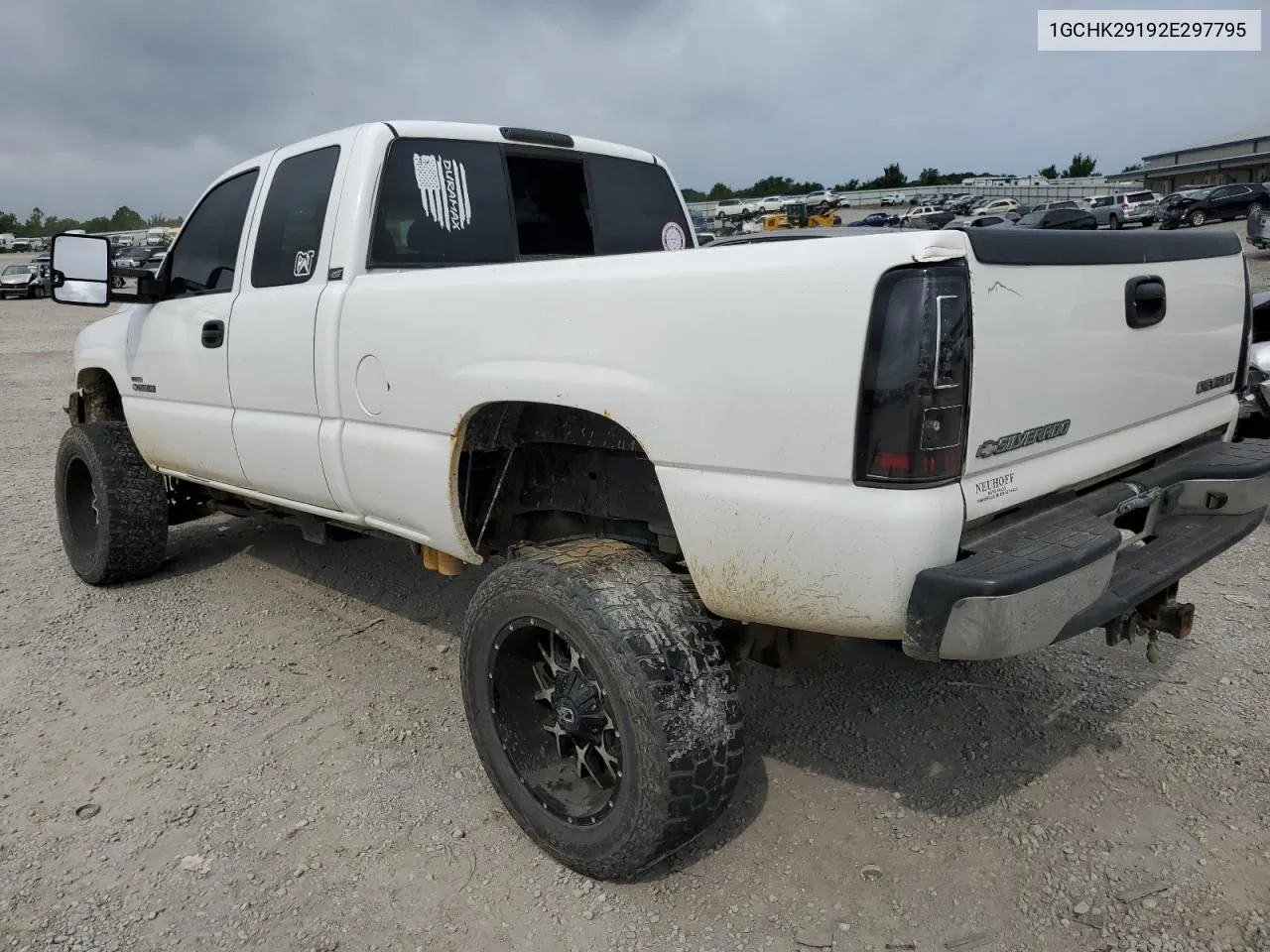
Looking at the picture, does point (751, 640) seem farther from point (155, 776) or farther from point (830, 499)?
point (155, 776)

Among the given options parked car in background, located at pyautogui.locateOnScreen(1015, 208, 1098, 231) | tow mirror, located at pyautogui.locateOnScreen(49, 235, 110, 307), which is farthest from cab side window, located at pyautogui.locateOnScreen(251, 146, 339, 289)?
parked car in background, located at pyautogui.locateOnScreen(1015, 208, 1098, 231)

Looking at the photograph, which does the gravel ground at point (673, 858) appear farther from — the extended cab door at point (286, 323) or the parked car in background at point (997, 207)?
the parked car in background at point (997, 207)

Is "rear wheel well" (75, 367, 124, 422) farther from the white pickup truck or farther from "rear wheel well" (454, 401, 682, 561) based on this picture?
"rear wheel well" (454, 401, 682, 561)

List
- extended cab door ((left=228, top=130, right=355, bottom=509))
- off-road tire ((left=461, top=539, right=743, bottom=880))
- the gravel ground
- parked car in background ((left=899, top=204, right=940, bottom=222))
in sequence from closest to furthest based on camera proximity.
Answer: off-road tire ((left=461, top=539, right=743, bottom=880)) → the gravel ground → extended cab door ((left=228, top=130, right=355, bottom=509)) → parked car in background ((left=899, top=204, right=940, bottom=222))

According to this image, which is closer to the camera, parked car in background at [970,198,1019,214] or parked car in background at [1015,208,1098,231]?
parked car in background at [1015,208,1098,231]

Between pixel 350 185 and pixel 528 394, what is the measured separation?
4.31 feet

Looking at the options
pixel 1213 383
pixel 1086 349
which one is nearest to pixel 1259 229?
pixel 1213 383

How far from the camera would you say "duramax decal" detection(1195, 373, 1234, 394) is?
112 inches

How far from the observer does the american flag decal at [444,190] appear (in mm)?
3377

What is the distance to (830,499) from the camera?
196 cm

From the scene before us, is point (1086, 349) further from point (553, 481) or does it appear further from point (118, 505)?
point (118, 505)

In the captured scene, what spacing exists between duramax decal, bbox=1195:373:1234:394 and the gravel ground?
3.76 ft

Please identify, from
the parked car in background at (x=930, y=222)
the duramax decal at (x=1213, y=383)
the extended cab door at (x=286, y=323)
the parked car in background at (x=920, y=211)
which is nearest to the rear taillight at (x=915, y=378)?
the parked car in background at (x=930, y=222)

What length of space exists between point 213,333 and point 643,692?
2.56m
